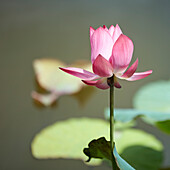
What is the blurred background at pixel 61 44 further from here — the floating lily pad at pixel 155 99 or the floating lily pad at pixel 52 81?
the floating lily pad at pixel 155 99

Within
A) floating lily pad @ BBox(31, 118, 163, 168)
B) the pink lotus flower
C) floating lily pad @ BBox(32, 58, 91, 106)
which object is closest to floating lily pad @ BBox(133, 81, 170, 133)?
floating lily pad @ BBox(31, 118, 163, 168)

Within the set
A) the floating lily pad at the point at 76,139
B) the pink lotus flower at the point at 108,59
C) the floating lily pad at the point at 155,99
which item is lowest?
the floating lily pad at the point at 76,139

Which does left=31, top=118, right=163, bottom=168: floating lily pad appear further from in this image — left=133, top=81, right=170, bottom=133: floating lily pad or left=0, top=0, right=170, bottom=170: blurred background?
left=0, top=0, right=170, bottom=170: blurred background

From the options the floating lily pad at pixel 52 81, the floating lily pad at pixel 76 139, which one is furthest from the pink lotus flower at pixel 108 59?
the floating lily pad at pixel 52 81

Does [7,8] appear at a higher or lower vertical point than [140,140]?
higher

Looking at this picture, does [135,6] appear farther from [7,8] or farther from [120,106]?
[7,8]

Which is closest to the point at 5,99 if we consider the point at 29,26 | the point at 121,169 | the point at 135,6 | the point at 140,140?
the point at 29,26
